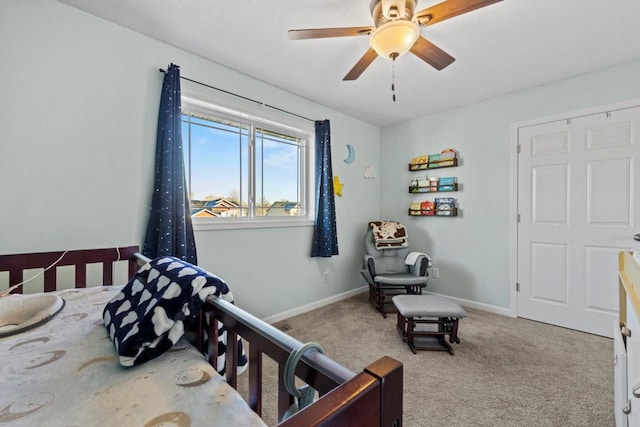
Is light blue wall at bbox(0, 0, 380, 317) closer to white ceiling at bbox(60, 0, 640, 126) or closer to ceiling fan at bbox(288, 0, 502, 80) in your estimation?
white ceiling at bbox(60, 0, 640, 126)

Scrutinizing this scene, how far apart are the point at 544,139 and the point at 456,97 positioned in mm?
936

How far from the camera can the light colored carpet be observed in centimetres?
144

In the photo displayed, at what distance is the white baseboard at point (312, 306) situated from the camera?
2.63 m

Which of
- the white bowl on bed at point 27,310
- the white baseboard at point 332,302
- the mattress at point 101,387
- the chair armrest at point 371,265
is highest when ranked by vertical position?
the white bowl on bed at point 27,310

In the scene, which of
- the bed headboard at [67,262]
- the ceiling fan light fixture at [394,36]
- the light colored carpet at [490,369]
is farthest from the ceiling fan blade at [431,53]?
the bed headboard at [67,262]

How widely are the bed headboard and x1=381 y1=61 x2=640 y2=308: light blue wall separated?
3.11 m

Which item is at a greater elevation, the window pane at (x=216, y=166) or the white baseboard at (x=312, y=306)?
the window pane at (x=216, y=166)

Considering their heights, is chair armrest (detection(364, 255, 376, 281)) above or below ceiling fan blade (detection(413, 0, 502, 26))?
below

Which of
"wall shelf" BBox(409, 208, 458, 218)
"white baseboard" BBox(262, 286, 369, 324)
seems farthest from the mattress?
"wall shelf" BBox(409, 208, 458, 218)

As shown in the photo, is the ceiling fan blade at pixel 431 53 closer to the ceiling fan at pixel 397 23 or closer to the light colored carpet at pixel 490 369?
the ceiling fan at pixel 397 23

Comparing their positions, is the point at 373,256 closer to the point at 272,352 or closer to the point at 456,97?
the point at 456,97

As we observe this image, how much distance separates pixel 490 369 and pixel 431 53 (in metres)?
2.14

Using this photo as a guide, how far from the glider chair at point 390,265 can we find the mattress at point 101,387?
2341 millimetres

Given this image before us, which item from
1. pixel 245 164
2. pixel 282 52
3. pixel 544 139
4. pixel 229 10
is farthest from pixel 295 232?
Result: pixel 544 139
